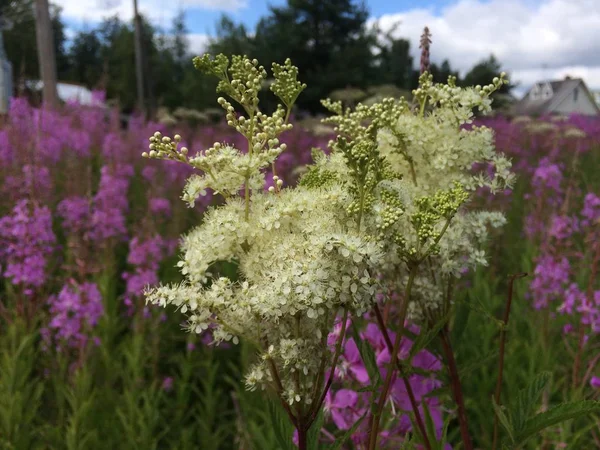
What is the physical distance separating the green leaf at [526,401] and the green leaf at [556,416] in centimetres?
3

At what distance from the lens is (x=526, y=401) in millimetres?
1110

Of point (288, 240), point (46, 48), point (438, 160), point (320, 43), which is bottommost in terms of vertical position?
point (288, 240)

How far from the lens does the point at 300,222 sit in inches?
36.9

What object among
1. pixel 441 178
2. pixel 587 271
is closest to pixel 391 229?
pixel 441 178

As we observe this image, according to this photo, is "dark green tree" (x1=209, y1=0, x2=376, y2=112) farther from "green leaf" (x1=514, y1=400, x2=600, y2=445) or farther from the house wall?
the house wall

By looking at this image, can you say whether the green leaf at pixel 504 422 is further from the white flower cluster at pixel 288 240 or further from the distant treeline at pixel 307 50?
the distant treeline at pixel 307 50

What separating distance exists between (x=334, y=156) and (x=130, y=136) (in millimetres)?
7669

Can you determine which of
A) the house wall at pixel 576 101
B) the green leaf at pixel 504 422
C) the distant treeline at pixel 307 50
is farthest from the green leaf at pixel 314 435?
the house wall at pixel 576 101

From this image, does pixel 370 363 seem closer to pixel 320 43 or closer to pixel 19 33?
pixel 320 43

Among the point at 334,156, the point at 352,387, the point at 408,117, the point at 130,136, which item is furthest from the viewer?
the point at 130,136

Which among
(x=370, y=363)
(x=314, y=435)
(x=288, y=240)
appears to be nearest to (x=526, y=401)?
(x=370, y=363)

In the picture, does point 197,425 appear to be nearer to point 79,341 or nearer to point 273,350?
point 79,341

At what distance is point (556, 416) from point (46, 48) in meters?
10.3

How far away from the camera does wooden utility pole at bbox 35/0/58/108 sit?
29.6ft
